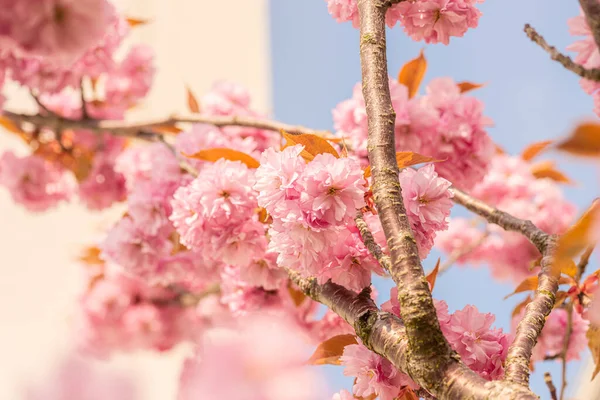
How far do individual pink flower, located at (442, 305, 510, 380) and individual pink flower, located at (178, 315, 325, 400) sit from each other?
154mm

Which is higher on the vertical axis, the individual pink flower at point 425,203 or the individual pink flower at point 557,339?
the individual pink flower at point 425,203

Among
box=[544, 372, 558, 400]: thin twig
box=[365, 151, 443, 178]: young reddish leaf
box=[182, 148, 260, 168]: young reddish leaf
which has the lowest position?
box=[544, 372, 558, 400]: thin twig

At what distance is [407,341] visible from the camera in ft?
1.13

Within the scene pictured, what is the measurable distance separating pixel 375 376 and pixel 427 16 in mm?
311

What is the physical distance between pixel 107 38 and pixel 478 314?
30.4 inches

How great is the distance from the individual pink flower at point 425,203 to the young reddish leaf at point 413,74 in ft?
1.07

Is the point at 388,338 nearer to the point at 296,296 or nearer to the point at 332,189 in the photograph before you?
the point at 332,189

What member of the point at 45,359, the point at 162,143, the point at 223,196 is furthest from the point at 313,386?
the point at 162,143

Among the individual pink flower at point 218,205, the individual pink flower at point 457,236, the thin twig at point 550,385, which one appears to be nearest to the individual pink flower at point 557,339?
the thin twig at point 550,385

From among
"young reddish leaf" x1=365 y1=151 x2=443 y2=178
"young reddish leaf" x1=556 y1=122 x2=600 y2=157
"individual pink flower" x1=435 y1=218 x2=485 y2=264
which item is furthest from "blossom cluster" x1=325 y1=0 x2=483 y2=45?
"individual pink flower" x1=435 y1=218 x2=485 y2=264

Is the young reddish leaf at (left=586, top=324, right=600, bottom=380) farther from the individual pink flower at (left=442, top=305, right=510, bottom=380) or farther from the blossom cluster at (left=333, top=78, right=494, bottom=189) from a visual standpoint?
the blossom cluster at (left=333, top=78, right=494, bottom=189)

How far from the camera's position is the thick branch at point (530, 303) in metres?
0.33

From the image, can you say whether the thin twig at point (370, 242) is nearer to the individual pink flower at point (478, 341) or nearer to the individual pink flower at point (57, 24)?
the individual pink flower at point (478, 341)

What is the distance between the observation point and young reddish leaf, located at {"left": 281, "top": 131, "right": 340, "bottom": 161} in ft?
1.50
